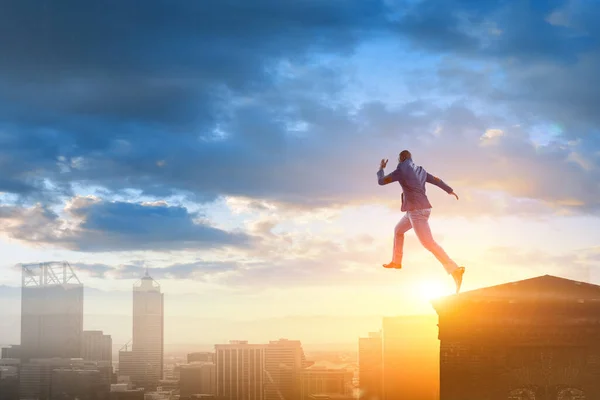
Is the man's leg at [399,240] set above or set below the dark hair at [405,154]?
below

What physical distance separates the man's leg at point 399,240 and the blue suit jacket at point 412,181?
1.09 ft

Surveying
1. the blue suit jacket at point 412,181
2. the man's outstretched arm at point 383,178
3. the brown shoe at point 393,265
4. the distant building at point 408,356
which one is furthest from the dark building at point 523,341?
the distant building at point 408,356

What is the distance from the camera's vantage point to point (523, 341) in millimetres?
20812

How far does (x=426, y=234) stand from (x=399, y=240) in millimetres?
681

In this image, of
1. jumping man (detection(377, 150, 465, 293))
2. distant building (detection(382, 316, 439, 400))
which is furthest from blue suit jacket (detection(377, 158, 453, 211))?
distant building (detection(382, 316, 439, 400))

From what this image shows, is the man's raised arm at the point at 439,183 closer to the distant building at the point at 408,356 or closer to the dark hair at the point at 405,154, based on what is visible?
the dark hair at the point at 405,154

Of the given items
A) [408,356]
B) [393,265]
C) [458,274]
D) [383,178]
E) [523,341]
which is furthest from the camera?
[408,356]

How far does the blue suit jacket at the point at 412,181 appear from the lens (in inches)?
774

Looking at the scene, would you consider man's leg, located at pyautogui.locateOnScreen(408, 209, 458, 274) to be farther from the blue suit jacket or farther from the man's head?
the man's head

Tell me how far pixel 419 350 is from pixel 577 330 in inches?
5243

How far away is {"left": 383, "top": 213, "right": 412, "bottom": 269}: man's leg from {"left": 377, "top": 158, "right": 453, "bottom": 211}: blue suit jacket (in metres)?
0.33

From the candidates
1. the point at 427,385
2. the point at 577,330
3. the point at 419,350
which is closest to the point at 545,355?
the point at 577,330

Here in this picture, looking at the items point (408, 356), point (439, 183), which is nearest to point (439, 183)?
point (439, 183)

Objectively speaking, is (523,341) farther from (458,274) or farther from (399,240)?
(399,240)
